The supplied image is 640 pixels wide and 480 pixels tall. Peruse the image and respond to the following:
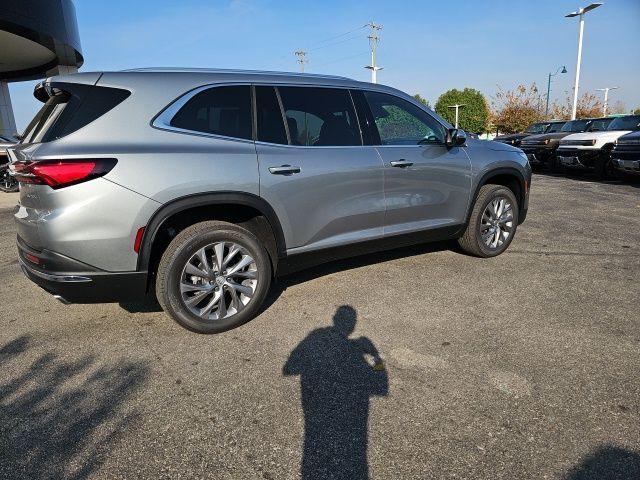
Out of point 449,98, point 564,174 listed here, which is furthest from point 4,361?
point 449,98

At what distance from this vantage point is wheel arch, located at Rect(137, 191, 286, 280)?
2.99 metres

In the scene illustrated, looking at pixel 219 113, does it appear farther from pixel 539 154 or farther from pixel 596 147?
pixel 539 154

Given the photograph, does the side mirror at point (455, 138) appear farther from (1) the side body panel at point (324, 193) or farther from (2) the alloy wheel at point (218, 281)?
(2) the alloy wheel at point (218, 281)

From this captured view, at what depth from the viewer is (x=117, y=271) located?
9.71 feet

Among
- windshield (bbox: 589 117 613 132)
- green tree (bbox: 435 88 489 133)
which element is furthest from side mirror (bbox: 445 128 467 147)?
green tree (bbox: 435 88 489 133)

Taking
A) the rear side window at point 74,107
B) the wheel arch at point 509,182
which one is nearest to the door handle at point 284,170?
the rear side window at point 74,107

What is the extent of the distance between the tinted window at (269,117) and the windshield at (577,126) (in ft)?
46.3

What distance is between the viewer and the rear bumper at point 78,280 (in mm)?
2877

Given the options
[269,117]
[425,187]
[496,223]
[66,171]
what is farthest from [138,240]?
[496,223]

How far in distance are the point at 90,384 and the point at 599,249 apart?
539 cm

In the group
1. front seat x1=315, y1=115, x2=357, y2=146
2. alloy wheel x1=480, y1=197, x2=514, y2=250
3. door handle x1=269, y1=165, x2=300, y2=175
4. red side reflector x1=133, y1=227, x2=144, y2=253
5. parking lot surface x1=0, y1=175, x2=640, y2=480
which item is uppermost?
front seat x1=315, y1=115, x2=357, y2=146

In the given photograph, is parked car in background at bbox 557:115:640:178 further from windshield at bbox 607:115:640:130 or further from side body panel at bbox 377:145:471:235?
side body panel at bbox 377:145:471:235

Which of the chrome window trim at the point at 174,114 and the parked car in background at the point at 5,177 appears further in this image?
the parked car in background at the point at 5,177

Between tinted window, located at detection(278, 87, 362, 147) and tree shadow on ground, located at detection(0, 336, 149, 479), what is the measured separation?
2063mm
